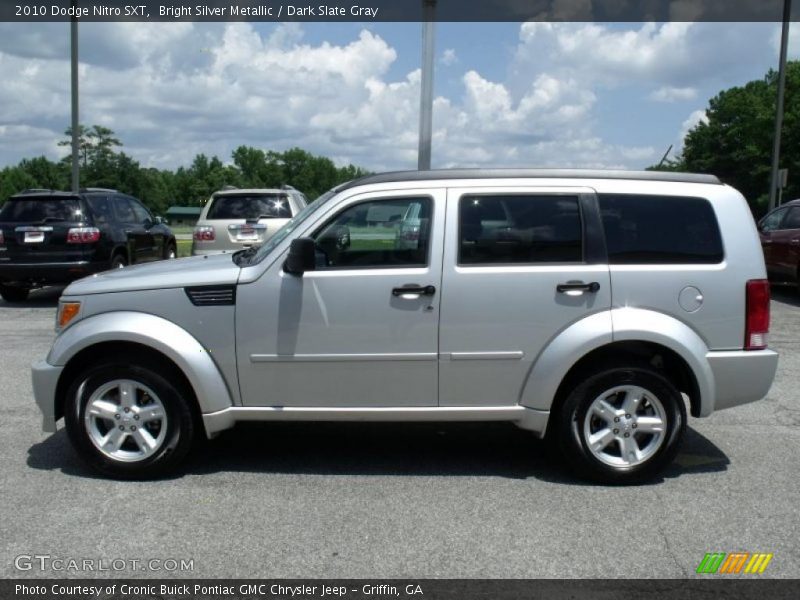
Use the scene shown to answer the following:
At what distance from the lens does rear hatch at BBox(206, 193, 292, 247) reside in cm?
1242

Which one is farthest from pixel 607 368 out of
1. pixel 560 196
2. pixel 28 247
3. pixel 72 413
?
pixel 28 247

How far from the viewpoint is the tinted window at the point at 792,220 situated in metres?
13.6

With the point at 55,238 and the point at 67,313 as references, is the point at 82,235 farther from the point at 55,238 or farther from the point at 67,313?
the point at 67,313

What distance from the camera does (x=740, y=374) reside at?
15.7 ft

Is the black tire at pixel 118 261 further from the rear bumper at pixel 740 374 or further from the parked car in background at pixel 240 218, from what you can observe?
the rear bumper at pixel 740 374

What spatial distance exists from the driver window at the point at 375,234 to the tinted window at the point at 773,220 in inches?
449

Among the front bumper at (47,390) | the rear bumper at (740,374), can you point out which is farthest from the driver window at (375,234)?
the rear bumper at (740,374)

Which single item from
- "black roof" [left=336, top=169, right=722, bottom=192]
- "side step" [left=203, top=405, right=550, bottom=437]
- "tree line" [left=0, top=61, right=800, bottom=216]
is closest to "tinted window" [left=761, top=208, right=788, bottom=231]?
"black roof" [left=336, top=169, right=722, bottom=192]

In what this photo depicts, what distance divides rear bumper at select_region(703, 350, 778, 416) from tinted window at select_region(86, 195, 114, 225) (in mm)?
10458

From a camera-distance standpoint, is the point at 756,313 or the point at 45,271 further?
the point at 45,271

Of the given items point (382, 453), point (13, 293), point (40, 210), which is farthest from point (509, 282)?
point (13, 293)

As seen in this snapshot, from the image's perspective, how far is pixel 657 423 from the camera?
4.75 m

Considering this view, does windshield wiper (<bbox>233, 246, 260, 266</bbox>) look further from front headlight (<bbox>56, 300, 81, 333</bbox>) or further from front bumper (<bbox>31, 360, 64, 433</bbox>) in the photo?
front bumper (<bbox>31, 360, 64, 433</bbox>)

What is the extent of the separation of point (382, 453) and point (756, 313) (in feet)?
8.33
